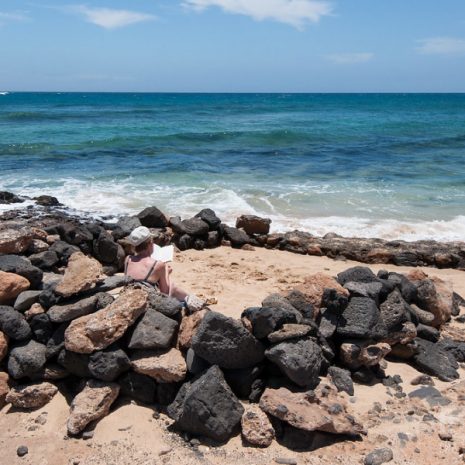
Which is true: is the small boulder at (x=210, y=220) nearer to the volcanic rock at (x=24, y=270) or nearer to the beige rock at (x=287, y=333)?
the volcanic rock at (x=24, y=270)

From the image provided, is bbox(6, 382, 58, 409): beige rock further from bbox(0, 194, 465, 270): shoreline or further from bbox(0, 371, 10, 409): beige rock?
bbox(0, 194, 465, 270): shoreline

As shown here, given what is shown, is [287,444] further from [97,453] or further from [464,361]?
[464,361]

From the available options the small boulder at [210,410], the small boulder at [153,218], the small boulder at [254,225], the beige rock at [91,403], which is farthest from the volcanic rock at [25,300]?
the small boulder at [254,225]

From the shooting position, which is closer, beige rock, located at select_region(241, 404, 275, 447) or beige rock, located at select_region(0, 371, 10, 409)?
beige rock, located at select_region(241, 404, 275, 447)

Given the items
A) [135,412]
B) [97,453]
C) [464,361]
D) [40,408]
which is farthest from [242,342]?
[464,361]

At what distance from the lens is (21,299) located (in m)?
6.13

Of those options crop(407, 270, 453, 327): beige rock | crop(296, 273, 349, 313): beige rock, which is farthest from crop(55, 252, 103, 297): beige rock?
crop(407, 270, 453, 327): beige rock

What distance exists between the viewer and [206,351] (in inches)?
217

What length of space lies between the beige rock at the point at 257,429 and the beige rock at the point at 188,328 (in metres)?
0.99

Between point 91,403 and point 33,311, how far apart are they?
131 centimetres

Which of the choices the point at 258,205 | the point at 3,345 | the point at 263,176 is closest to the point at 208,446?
the point at 3,345

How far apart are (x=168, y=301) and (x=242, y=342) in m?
1.04

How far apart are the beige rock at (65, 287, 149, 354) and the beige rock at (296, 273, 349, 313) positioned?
193 centimetres

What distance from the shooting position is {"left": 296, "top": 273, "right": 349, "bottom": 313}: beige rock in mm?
6445
